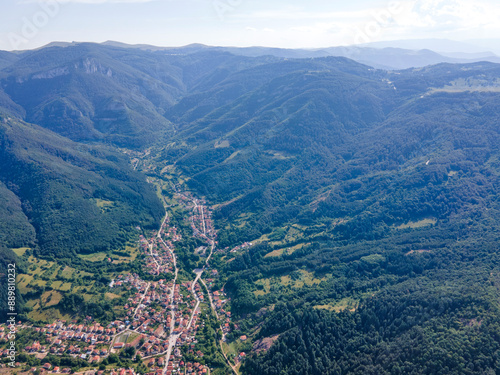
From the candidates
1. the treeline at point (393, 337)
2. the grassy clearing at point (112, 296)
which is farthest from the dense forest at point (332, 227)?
the grassy clearing at point (112, 296)

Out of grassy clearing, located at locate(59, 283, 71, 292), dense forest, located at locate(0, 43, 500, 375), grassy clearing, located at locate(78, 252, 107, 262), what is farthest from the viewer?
grassy clearing, located at locate(78, 252, 107, 262)

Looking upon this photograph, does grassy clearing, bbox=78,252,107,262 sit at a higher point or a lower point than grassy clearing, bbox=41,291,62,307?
higher

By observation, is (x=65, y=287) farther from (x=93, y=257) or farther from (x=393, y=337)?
(x=393, y=337)

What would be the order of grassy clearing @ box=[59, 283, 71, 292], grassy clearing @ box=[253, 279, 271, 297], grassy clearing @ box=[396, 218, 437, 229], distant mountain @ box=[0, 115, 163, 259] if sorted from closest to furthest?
grassy clearing @ box=[59, 283, 71, 292] → grassy clearing @ box=[253, 279, 271, 297] → distant mountain @ box=[0, 115, 163, 259] → grassy clearing @ box=[396, 218, 437, 229]

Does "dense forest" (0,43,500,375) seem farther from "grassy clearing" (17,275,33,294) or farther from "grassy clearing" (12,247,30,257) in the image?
"grassy clearing" (17,275,33,294)

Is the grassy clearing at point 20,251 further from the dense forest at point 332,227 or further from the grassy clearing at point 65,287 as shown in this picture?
the grassy clearing at point 65,287

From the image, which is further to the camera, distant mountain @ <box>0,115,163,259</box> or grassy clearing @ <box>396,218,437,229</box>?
grassy clearing @ <box>396,218,437,229</box>

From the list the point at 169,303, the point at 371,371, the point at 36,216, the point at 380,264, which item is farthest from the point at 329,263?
the point at 36,216

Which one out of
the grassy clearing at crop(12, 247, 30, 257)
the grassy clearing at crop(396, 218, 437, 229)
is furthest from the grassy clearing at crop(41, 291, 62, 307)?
the grassy clearing at crop(396, 218, 437, 229)

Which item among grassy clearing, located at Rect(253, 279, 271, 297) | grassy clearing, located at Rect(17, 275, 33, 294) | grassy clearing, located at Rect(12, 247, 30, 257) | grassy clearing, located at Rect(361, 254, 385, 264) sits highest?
grassy clearing, located at Rect(12, 247, 30, 257)

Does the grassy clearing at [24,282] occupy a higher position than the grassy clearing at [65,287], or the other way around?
the grassy clearing at [24,282]

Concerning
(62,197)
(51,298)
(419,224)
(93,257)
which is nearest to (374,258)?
(419,224)
